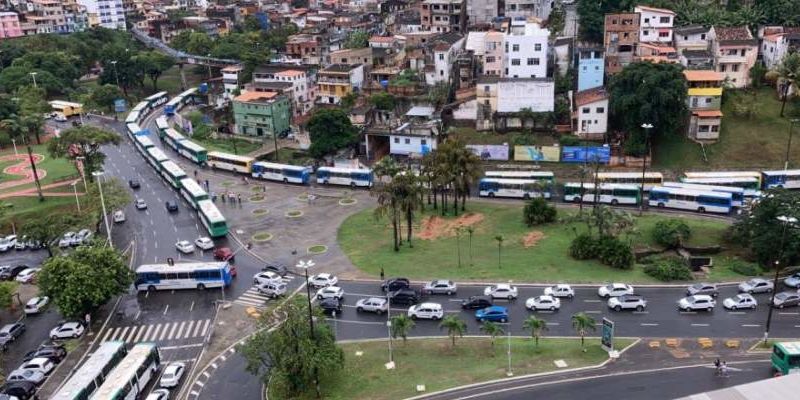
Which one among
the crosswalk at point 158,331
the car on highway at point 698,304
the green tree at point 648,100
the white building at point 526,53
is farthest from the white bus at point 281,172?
the car on highway at point 698,304

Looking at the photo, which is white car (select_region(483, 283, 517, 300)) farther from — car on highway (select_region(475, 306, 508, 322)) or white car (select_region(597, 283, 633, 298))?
white car (select_region(597, 283, 633, 298))

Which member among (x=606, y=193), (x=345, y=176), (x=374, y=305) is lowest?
(x=374, y=305)

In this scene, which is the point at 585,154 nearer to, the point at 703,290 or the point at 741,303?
the point at 703,290

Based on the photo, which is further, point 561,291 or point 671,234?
point 671,234

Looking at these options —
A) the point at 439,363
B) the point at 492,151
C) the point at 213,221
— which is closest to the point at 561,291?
the point at 439,363

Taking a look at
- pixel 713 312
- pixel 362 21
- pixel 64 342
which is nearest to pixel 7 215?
pixel 64 342

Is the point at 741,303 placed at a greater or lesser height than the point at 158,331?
greater
